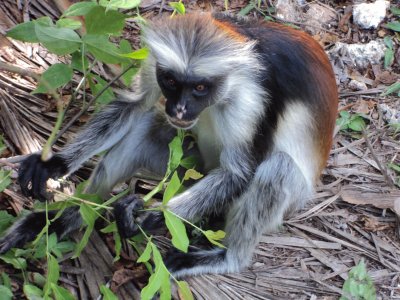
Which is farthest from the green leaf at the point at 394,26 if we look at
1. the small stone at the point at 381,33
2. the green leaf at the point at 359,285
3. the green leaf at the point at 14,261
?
the green leaf at the point at 14,261

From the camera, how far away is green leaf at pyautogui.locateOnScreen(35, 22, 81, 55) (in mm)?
4379

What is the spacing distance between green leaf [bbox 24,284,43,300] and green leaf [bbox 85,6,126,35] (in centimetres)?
175

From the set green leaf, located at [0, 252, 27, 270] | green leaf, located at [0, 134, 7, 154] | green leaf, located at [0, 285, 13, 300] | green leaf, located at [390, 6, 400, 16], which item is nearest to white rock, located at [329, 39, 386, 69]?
green leaf, located at [390, 6, 400, 16]

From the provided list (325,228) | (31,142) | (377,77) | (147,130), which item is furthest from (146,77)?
(377,77)

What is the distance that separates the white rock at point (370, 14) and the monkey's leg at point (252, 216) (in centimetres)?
310

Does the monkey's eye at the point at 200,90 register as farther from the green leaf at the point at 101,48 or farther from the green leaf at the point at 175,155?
the green leaf at the point at 101,48

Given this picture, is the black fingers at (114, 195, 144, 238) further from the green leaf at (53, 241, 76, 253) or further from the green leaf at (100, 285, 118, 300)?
the green leaf at (53, 241, 76, 253)

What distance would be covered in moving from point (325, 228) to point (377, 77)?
87.4 inches

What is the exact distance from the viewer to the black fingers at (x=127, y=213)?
4824 millimetres

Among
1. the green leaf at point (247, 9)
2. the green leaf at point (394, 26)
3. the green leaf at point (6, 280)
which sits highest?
the green leaf at point (247, 9)

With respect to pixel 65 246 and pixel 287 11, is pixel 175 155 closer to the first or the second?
pixel 65 246

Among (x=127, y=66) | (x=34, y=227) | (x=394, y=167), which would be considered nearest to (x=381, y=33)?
(x=394, y=167)

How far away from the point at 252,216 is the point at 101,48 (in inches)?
72.9

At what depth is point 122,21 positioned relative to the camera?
4703 millimetres
